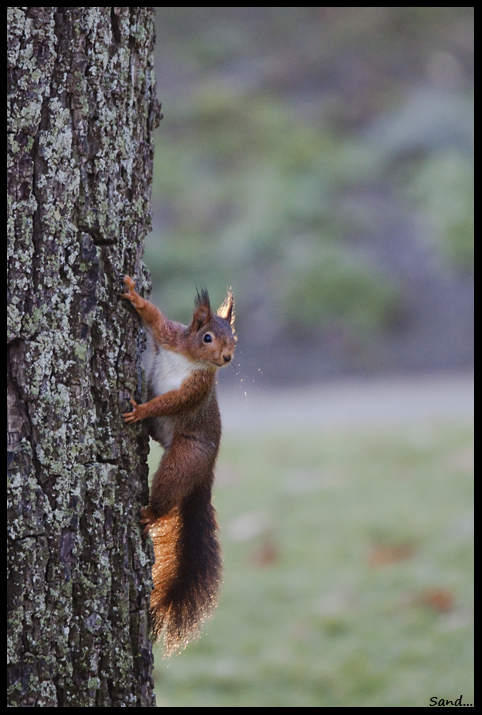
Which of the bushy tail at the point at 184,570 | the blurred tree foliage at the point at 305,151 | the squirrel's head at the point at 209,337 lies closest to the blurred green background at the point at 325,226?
the blurred tree foliage at the point at 305,151

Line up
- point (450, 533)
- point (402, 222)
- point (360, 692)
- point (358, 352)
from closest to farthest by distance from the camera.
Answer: point (360, 692), point (450, 533), point (358, 352), point (402, 222)

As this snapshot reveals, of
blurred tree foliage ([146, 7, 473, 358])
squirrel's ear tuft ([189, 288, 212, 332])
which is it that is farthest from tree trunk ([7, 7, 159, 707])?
blurred tree foliage ([146, 7, 473, 358])

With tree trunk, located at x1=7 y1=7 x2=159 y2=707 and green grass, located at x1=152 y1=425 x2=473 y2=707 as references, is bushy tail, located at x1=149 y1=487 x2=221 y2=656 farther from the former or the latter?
green grass, located at x1=152 y1=425 x2=473 y2=707

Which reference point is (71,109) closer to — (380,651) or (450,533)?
(380,651)

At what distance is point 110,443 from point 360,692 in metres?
1.39

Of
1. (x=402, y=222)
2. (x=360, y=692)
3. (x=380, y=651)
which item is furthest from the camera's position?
(x=402, y=222)

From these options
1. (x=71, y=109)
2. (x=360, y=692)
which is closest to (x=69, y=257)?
(x=71, y=109)

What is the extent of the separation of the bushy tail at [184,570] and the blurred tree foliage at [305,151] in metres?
3.41

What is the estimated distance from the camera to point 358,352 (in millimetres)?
5703

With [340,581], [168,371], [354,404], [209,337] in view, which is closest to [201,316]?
[209,337]

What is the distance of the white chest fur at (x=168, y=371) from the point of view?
1418mm

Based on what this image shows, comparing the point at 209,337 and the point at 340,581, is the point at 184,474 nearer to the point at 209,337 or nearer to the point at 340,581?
the point at 209,337

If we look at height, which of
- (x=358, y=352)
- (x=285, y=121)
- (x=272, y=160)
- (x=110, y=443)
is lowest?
(x=110, y=443)

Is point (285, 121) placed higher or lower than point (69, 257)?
higher
